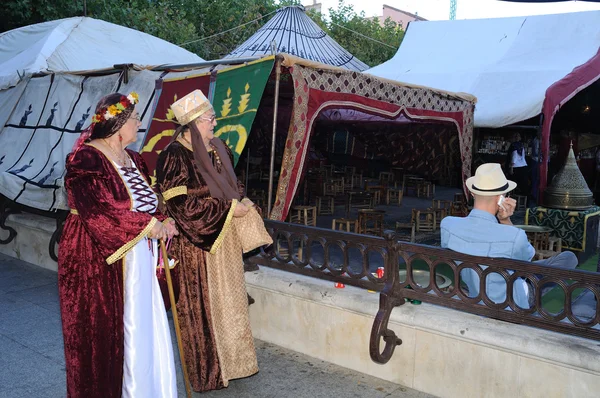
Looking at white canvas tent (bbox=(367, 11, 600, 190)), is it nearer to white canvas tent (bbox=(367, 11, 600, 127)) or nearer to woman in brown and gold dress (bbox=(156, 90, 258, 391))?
white canvas tent (bbox=(367, 11, 600, 127))

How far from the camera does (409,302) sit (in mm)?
3711

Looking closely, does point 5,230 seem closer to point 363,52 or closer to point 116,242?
point 116,242

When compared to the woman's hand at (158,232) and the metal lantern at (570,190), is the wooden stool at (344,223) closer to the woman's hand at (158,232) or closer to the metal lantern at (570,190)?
the metal lantern at (570,190)

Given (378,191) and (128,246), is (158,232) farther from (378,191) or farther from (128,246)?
(378,191)

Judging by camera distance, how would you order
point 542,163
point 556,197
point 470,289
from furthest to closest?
1. point 542,163
2. point 556,197
3. point 470,289

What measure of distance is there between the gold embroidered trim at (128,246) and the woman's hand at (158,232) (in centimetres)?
2

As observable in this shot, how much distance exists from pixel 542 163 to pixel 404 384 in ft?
22.0

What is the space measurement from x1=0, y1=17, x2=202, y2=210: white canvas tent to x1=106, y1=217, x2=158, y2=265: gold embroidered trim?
334 cm

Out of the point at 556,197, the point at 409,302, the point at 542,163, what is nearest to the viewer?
the point at 409,302

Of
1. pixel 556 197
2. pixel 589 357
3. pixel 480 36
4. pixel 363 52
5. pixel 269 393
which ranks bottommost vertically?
pixel 269 393

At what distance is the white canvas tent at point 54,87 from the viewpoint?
651 cm

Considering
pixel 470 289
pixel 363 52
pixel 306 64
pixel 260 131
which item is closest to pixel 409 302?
pixel 470 289

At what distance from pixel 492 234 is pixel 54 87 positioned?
244 inches

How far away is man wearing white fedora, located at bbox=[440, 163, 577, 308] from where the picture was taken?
316 centimetres
